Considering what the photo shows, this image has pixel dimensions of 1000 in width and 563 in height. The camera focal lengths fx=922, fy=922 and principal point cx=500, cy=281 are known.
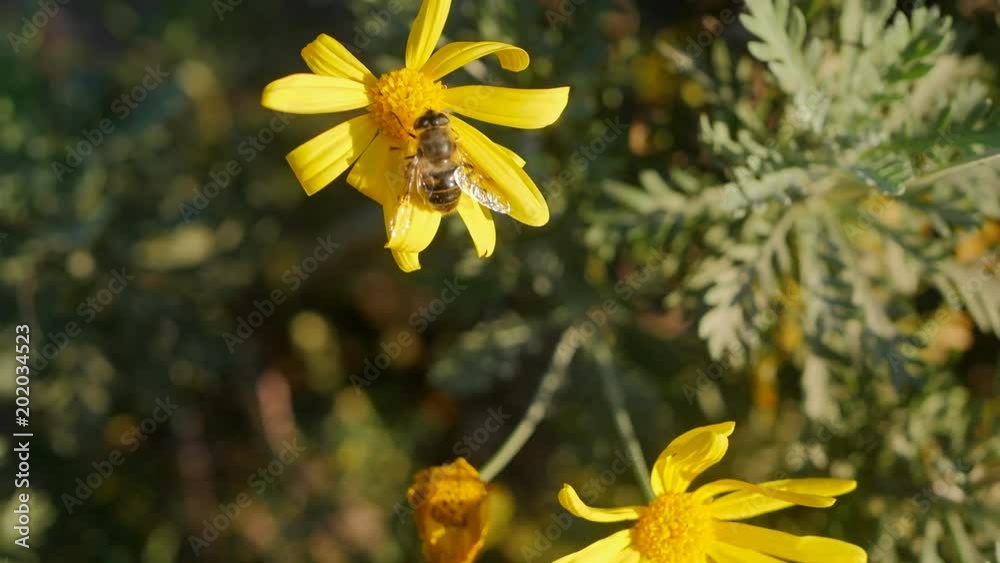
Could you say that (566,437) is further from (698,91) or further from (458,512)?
(698,91)

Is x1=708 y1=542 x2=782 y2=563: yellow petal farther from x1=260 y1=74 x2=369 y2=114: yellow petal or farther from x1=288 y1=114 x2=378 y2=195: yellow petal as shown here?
x1=260 y1=74 x2=369 y2=114: yellow petal

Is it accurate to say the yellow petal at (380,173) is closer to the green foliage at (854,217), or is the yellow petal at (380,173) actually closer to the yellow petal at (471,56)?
the yellow petal at (471,56)

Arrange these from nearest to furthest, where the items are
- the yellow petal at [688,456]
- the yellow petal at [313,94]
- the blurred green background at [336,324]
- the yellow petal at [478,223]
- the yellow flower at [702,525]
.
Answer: the yellow petal at [313,94] → the yellow petal at [688,456] → the yellow flower at [702,525] → the yellow petal at [478,223] → the blurred green background at [336,324]

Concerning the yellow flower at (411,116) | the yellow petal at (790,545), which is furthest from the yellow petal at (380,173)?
the yellow petal at (790,545)

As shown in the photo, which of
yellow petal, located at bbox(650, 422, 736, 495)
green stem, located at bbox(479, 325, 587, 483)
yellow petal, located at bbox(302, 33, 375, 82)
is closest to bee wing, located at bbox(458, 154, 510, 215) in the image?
yellow petal, located at bbox(302, 33, 375, 82)

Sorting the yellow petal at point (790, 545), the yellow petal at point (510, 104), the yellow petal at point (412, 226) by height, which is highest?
the yellow petal at point (510, 104)

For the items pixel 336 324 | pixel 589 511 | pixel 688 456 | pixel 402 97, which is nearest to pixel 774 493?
pixel 688 456
